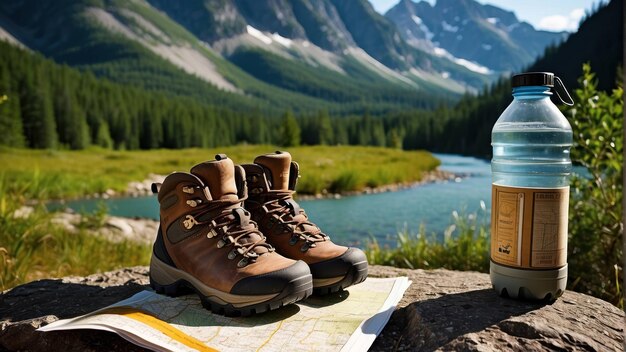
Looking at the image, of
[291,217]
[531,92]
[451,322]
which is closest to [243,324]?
[291,217]

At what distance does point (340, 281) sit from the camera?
2336mm

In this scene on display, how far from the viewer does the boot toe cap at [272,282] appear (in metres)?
2.05

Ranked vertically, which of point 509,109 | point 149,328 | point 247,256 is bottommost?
point 149,328

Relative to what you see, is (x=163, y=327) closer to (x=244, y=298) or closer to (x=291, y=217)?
(x=244, y=298)

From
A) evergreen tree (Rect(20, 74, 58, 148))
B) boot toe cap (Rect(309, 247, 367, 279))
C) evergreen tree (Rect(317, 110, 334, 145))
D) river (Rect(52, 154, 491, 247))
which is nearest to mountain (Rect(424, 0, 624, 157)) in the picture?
evergreen tree (Rect(317, 110, 334, 145))

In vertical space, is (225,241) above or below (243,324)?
above

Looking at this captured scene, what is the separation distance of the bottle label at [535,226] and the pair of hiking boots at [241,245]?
A: 70cm

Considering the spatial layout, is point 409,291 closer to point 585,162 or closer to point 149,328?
point 149,328

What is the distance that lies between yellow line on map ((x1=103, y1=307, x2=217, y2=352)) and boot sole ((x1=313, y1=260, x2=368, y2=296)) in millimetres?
669

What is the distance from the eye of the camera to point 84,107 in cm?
7056

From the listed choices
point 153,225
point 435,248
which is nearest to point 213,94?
point 153,225

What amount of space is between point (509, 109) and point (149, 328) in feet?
6.22

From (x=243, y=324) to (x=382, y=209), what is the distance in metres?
18.7

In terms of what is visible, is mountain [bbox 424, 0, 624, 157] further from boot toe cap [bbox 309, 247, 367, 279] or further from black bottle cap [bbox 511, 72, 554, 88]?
boot toe cap [bbox 309, 247, 367, 279]
